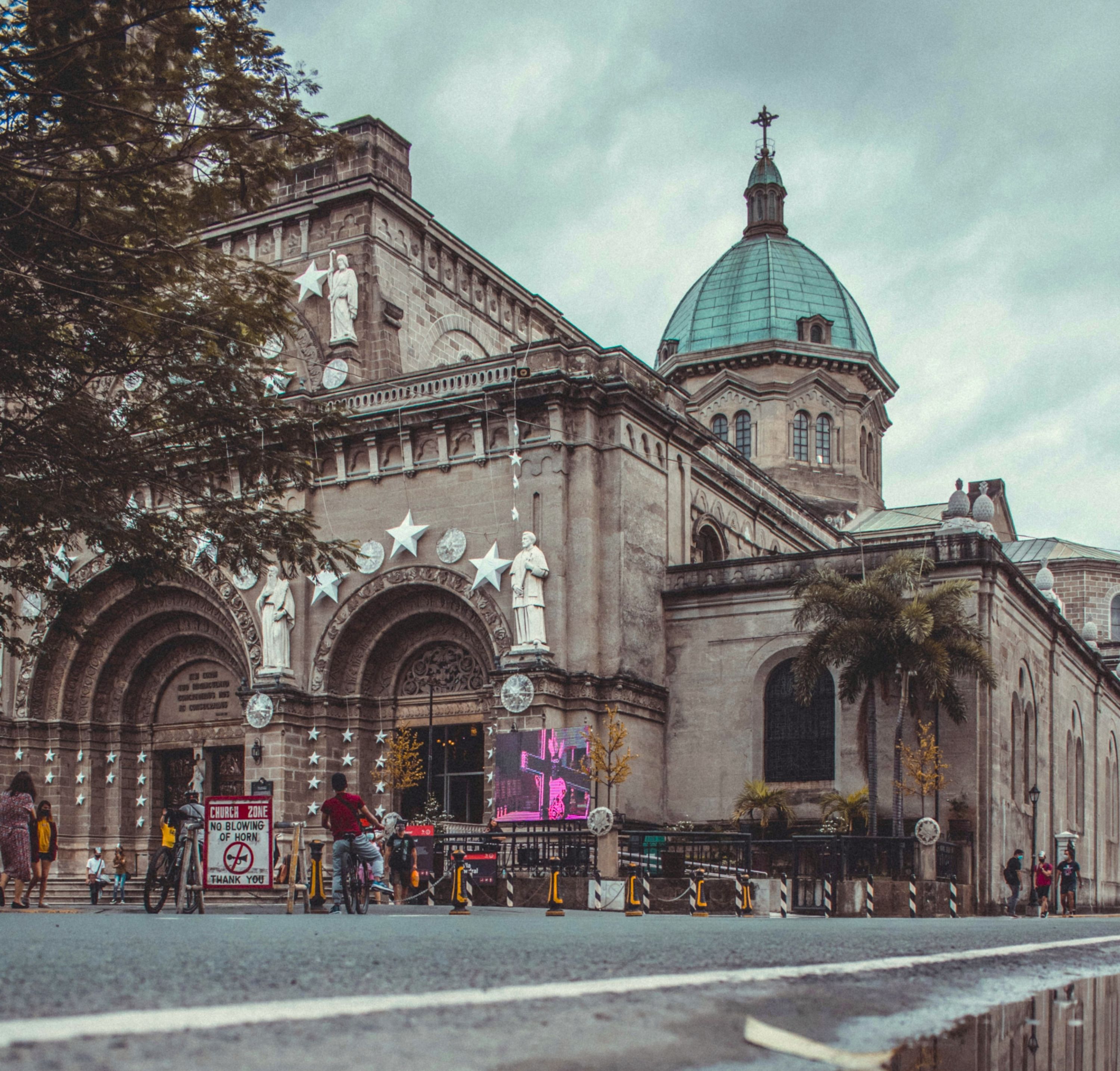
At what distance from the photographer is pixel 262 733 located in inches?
1377

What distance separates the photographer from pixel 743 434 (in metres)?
58.2

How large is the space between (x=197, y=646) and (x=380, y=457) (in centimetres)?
825

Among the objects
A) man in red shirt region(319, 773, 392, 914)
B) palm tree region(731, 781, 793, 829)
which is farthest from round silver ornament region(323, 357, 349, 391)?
man in red shirt region(319, 773, 392, 914)

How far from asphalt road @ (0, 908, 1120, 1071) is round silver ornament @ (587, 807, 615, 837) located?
Answer: 695 inches

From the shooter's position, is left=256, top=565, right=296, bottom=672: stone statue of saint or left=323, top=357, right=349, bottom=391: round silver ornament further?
left=323, top=357, right=349, bottom=391: round silver ornament

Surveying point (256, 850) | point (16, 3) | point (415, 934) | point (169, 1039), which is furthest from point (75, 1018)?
point (256, 850)

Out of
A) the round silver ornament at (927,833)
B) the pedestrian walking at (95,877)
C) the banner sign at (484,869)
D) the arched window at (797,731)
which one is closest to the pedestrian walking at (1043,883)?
the round silver ornament at (927,833)

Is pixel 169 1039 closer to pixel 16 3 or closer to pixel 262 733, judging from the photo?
pixel 16 3

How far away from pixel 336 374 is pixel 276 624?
6872 mm

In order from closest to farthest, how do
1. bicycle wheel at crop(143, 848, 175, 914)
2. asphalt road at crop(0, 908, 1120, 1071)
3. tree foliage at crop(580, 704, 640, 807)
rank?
asphalt road at crop(0, 908, 1120, 1071), bicycle wheel at crop(143, 848, 175, 914), tree foliage at crop(580, 704, 640, 807)

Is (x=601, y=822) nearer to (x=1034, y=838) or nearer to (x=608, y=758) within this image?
(x=608, y=758)

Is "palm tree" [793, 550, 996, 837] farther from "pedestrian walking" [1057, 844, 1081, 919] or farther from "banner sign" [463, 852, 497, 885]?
"banner sign" [463, 852, 497, 885]

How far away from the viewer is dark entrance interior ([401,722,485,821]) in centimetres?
3453

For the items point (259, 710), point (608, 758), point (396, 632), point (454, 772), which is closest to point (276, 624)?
point (259, 710)
